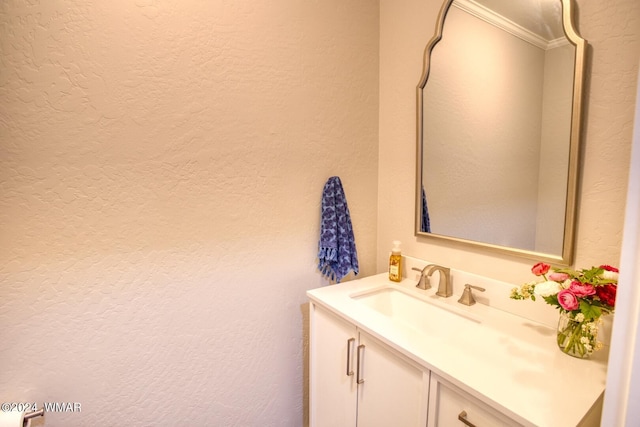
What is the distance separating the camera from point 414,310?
4.58 ft

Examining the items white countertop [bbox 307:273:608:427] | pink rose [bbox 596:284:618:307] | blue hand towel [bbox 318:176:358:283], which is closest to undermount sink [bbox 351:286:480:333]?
white countertop [bbox 307:273:608:427]

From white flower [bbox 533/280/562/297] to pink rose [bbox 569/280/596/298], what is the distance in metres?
0.04

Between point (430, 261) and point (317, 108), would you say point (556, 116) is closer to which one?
point (430, 261)

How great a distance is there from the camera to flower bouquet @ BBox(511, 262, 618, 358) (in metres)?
0.86

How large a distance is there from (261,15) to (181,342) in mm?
1381

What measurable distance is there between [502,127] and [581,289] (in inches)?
25.6

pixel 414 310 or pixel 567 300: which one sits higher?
pixel 567 300

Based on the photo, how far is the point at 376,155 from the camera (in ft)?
Answer: 5.67

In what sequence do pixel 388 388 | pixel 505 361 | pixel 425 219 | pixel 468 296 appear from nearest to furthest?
1. pixel 505 361
2. pixel 388 388
3. pixel 468 296
4. pixel 425 219

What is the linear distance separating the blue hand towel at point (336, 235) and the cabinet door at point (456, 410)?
73cm

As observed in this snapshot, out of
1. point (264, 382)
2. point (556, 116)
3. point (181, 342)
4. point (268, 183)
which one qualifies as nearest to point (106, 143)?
point (268, 183)

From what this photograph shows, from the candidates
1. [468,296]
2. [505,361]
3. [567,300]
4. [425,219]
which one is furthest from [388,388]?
[425,219]

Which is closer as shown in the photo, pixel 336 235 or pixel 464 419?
pixel 464 419

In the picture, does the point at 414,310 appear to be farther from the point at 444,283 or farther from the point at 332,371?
the point at 332,371
